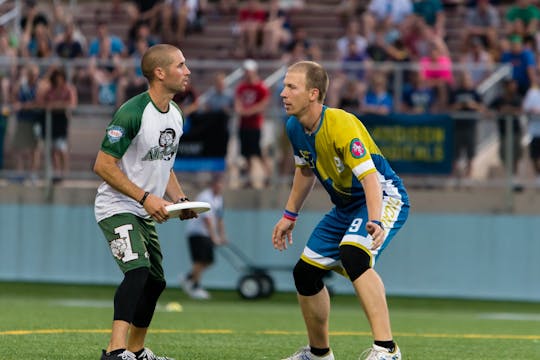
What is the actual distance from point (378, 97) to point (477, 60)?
2.19 meters

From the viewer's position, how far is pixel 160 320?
14859 mm

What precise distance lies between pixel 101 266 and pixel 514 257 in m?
7.17

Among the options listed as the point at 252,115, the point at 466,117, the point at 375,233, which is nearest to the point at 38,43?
the point at 252,115

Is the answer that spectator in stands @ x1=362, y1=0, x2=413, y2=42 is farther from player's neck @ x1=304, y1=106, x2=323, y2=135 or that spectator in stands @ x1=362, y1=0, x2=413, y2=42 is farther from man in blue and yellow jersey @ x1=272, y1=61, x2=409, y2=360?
player's neck @ x1=304, y1=106, x2=323, y2=135

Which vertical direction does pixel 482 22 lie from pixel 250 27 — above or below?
above

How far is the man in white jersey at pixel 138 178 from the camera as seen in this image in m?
8.66

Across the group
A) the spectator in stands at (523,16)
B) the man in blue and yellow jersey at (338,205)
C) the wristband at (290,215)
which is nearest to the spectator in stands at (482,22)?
the spectator in stands at (523,16)

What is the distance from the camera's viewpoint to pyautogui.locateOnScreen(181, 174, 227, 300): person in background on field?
2048 cm

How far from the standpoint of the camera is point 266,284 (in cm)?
2055

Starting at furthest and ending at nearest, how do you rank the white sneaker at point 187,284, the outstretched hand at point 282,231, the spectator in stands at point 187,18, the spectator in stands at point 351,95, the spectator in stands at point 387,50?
1. the spectator in stands at point 187,18
2. the spectator in stands at point 387,50
3. the white sneaker at point 187,284
4. the spectator in stands at point 351,95
5. the outstretched hand at point 282,231

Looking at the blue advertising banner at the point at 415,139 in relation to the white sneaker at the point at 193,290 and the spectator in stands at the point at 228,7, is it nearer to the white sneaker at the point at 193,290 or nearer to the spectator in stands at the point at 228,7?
the white sneaker at the point at 193,290

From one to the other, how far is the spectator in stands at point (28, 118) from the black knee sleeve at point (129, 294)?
43.3 feet

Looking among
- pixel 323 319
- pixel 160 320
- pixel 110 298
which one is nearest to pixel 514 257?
pixel 110 298

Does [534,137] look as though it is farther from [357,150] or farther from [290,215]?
[357,150]
